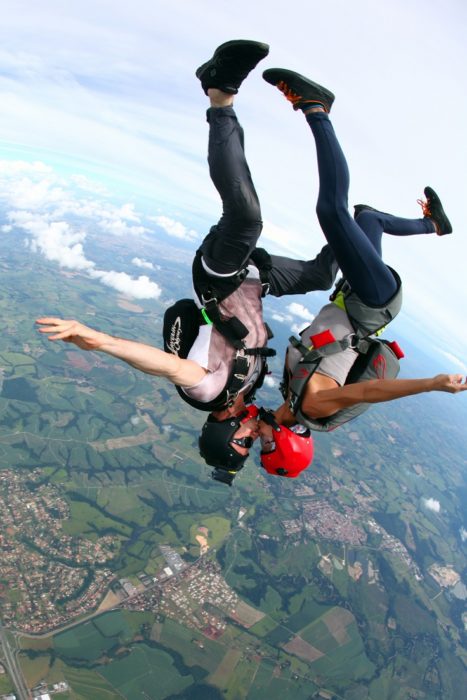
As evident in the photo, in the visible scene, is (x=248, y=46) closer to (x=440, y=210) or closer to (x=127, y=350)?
(x=127, y=350)

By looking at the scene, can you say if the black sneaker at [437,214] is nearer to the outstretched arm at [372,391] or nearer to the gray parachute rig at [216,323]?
the gray parachute rig at [216,323]

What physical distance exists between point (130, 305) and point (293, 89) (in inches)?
3862

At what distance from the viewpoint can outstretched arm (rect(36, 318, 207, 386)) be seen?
2.43 m

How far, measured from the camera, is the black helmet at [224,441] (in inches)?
174

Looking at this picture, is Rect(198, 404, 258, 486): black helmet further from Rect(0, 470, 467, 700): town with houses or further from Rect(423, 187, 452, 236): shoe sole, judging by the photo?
Rect(0, 470, 467, 700): town with houses

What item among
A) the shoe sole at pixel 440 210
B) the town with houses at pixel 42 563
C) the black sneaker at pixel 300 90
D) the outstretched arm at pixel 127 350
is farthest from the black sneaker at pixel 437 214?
the town with houses at pixel 42 563

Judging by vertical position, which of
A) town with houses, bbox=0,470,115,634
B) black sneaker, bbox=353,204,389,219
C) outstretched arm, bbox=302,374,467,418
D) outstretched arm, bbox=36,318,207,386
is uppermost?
black sneaker, bbox=353,204,389,219

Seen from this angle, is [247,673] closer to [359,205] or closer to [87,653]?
[87,653]

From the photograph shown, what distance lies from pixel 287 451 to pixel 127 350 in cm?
231

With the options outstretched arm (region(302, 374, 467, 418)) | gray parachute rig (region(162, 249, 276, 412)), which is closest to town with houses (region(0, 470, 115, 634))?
gray parachute rig (region(162, 249, 276, 412))

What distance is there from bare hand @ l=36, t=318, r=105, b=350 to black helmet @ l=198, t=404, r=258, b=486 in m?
2.17

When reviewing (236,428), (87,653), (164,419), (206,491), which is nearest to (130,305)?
(164,419)

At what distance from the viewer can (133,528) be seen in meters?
35.9

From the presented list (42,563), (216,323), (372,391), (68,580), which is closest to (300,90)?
(216,323)
